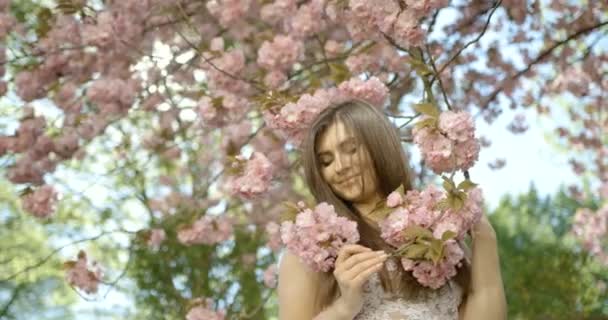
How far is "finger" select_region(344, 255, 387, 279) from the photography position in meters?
1.79

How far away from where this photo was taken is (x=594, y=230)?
7348 millimetres

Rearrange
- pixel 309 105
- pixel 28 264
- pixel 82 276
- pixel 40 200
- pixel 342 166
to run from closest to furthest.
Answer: pixel 342 166
pixel 309 105
pixel 82 276
pixel 40 200
pixel 28 264

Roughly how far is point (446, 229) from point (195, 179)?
501 centimetres

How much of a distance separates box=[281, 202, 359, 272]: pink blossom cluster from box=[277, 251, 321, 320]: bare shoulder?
50 millimetres

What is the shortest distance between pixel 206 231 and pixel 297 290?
199 cm

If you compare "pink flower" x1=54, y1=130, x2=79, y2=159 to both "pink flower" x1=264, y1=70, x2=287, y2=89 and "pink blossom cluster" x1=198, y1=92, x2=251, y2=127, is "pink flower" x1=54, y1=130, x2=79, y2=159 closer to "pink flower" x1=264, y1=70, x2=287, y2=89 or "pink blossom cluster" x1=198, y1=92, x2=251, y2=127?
"pink blossom cluster" x1=198, y1=92, x2=251, y2=127

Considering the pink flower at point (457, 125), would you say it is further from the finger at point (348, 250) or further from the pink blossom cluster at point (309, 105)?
the pink blossom cluster at point (309, 105)

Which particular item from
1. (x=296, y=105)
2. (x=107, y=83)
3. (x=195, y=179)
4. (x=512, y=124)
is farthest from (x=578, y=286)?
(x=296, y=105)

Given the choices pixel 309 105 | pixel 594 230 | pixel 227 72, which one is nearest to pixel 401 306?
pixel 309 105

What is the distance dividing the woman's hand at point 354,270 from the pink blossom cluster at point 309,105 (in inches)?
29.5

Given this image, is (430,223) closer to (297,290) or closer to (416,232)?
(416,232)

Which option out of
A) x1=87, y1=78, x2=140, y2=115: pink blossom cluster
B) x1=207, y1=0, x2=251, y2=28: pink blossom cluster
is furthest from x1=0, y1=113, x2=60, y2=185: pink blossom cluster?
x1=207, y1=0, x2=251, y2=28: pink blossom cluster

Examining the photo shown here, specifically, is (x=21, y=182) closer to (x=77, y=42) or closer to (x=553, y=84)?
(x=77, y=42)

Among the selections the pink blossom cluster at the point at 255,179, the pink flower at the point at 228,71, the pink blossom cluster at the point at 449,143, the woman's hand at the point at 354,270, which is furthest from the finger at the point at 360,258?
the pink flower at the point at 228,71
